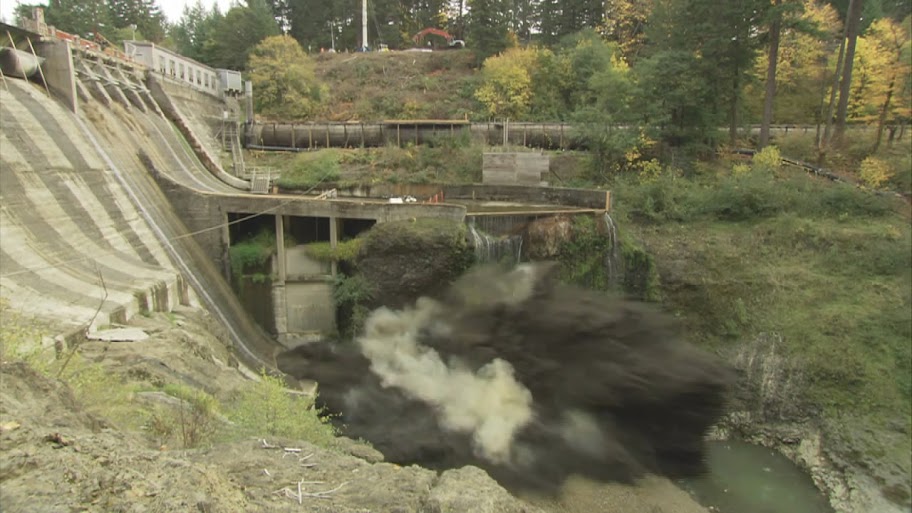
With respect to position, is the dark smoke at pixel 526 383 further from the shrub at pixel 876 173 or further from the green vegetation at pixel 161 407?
the shrub at pixel 876 173

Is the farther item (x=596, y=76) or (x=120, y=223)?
(x=596, y=76)

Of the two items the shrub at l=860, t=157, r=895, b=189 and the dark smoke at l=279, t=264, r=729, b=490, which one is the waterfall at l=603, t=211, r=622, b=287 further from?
the shrub at l=860, t=157, r=895, b=189

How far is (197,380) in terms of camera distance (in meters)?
10.6

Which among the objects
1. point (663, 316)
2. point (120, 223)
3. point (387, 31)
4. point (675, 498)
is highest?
point (387, 31)

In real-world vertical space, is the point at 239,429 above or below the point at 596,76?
below

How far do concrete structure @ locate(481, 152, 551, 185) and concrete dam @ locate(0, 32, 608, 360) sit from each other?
1365 mm

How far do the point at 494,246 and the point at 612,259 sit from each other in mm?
4115

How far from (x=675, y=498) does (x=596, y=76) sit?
19765mm

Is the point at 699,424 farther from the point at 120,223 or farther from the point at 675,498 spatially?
the point at 120,223

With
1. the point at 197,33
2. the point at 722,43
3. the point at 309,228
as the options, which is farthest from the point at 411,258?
the point at 197,33

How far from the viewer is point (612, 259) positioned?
1797 centimetres

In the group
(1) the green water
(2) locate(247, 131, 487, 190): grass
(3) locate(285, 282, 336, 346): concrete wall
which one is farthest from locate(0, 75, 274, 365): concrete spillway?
(1) the green water

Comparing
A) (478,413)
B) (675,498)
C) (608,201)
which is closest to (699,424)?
(675,498)

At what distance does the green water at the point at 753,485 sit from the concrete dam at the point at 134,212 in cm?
931
